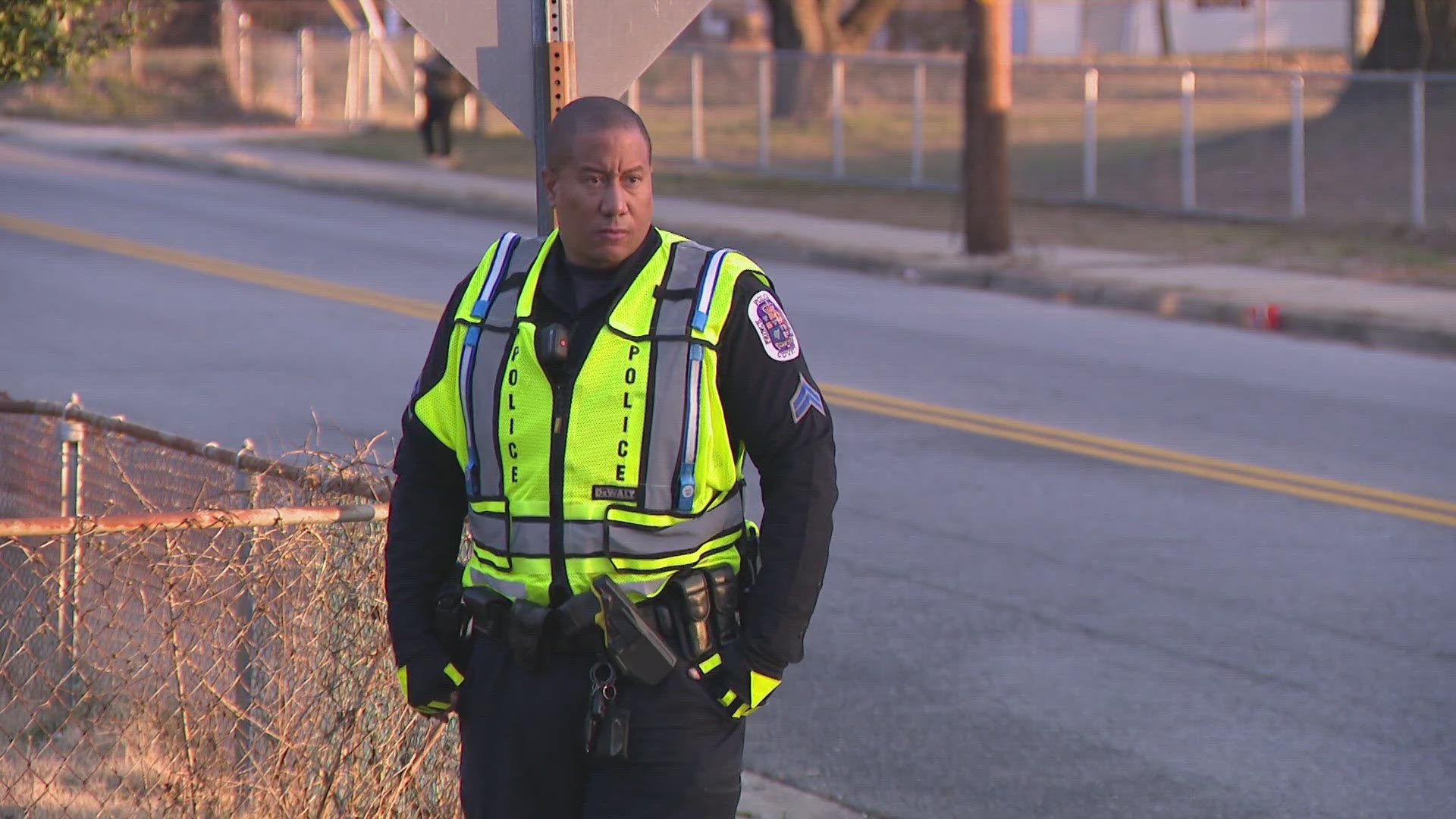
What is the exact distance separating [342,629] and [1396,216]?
16573 millimetres

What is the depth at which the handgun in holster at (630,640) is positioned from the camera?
289cm

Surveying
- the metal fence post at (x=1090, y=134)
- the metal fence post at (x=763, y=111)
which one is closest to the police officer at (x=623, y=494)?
the metal fence post at (x=1090, y=134)

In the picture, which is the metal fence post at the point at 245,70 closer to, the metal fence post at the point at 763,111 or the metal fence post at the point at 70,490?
the metal fence post at the point at 763,111

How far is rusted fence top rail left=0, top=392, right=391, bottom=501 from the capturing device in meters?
4.34

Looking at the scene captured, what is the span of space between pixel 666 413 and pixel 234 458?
192cm

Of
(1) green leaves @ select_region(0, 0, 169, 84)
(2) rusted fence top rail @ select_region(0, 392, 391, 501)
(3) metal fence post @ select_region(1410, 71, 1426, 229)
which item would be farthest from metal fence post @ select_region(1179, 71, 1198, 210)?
(2) rusted fence top rail @ select_region(0, 392, 391, 501)

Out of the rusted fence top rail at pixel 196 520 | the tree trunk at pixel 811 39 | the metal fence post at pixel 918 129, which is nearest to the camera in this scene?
the rusted fence top rail at pixel 196 520

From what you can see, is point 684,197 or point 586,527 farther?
point 684,197

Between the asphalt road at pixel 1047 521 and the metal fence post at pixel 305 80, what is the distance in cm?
1700

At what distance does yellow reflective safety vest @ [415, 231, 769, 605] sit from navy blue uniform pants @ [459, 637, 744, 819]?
0.45 feet

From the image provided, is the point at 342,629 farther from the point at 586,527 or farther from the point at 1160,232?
the point at 1160,232

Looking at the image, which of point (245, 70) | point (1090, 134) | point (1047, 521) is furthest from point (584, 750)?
point (245, 70)

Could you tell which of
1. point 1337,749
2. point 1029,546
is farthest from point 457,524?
Answer: point 1029,546

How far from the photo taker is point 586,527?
295 cm
